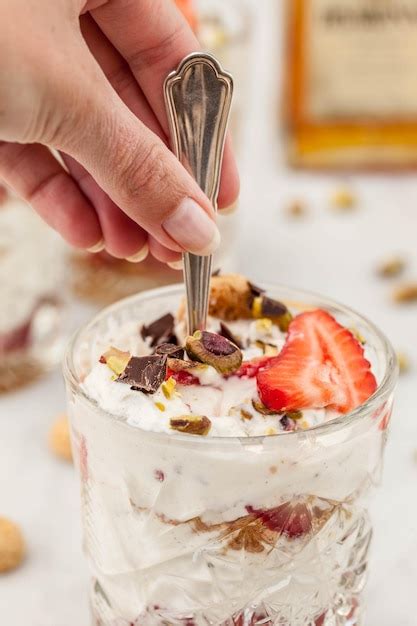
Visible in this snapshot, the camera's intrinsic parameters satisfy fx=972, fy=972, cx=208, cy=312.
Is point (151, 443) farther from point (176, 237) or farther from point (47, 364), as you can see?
point (47, 364)

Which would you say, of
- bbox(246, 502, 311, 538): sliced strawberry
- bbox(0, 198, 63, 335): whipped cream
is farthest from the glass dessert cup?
bbox(0, 198, 63, 335): whipped cream

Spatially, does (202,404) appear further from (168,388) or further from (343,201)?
(343,201)

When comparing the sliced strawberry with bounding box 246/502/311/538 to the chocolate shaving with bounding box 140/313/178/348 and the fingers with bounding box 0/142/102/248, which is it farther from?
the fingers with bounding box 0/142/102/248

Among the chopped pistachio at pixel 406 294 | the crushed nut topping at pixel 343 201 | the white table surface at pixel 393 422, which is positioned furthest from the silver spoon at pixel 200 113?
the crushed nut topping at pixel 343 201

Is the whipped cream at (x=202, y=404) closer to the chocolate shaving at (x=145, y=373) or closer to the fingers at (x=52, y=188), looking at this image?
the chocolate shaving at (x=145, y=373)

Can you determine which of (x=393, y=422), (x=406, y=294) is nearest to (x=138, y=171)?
(x=393, y=422)
